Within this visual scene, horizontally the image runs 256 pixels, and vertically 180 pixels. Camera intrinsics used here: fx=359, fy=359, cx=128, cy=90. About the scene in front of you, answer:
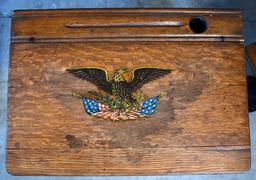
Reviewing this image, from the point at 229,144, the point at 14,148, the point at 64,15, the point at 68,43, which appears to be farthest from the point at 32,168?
the point at 229,144

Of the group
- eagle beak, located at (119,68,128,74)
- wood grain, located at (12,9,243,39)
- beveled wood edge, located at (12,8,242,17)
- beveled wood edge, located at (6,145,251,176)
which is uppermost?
beveled wood edge, located at (12,8,242,17)

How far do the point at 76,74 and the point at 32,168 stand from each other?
46cm

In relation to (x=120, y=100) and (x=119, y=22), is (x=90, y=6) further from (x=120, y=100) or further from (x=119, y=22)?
(x=120, y=100)

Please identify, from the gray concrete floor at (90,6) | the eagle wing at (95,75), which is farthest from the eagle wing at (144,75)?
the gray concrete floor at (90,6)

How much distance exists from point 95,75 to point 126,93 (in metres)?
0.16

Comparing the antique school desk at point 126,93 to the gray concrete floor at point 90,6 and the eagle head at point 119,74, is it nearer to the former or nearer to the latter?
the eagle head at point 119,74

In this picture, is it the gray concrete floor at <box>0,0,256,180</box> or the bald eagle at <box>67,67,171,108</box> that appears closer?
the bald eagle at <box>67,67,171,108</box>

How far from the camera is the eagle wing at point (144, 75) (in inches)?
62.1

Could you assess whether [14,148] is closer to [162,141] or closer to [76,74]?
[76,74]

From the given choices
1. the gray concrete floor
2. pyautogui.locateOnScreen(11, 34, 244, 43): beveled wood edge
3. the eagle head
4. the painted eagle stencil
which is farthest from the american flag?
the gray concrete floor

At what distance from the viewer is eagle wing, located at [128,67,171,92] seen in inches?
62.1

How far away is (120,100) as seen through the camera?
5.13 ft

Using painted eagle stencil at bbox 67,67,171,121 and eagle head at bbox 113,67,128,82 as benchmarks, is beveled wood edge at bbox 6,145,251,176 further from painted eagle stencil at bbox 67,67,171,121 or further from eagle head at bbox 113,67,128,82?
eagle head at bbox 113,67,128,82

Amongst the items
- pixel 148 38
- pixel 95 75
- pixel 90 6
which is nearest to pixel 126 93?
pixel 95 75
